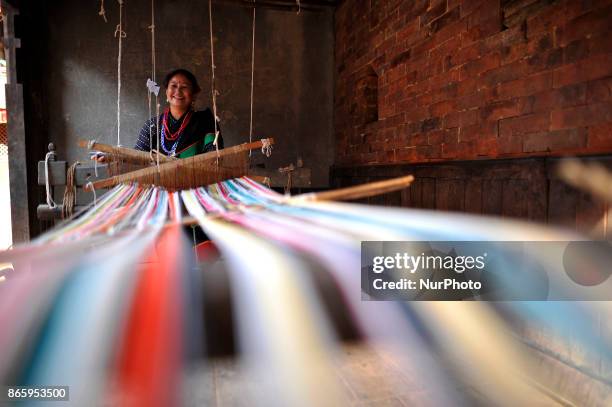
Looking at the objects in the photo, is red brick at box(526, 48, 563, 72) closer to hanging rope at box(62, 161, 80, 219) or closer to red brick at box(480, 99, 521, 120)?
red brick at box(480, 99, 521, 120)

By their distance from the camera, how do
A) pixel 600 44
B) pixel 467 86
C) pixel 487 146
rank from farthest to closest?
pixel 467 86, pixel 487 146, pixel 600 44

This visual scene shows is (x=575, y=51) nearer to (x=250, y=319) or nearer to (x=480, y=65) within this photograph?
(x=480, y=65)

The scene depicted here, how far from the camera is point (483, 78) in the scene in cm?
188

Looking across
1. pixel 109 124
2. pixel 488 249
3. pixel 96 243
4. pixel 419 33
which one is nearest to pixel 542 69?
pixel 488 249

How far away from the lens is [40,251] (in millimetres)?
827

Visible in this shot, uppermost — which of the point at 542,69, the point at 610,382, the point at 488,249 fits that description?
the point at 542,69

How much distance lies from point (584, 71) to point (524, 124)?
0.31 m

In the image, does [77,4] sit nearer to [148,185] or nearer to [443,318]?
[148,185]

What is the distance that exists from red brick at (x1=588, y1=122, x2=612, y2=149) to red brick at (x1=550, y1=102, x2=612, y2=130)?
0.07 ft

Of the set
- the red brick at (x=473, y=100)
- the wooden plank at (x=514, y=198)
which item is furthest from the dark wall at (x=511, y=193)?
the red brick at (x=473, y=100)

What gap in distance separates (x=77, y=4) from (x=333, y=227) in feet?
12.0

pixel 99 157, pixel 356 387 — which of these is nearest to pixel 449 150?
pixel 356 387

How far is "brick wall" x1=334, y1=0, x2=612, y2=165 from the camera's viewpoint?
1.38 metres

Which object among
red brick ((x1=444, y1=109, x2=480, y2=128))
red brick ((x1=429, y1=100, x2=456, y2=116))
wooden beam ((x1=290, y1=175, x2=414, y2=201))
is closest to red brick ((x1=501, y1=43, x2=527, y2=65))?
red brick ((x1=444, y1=109, x2=480, y2=128))
